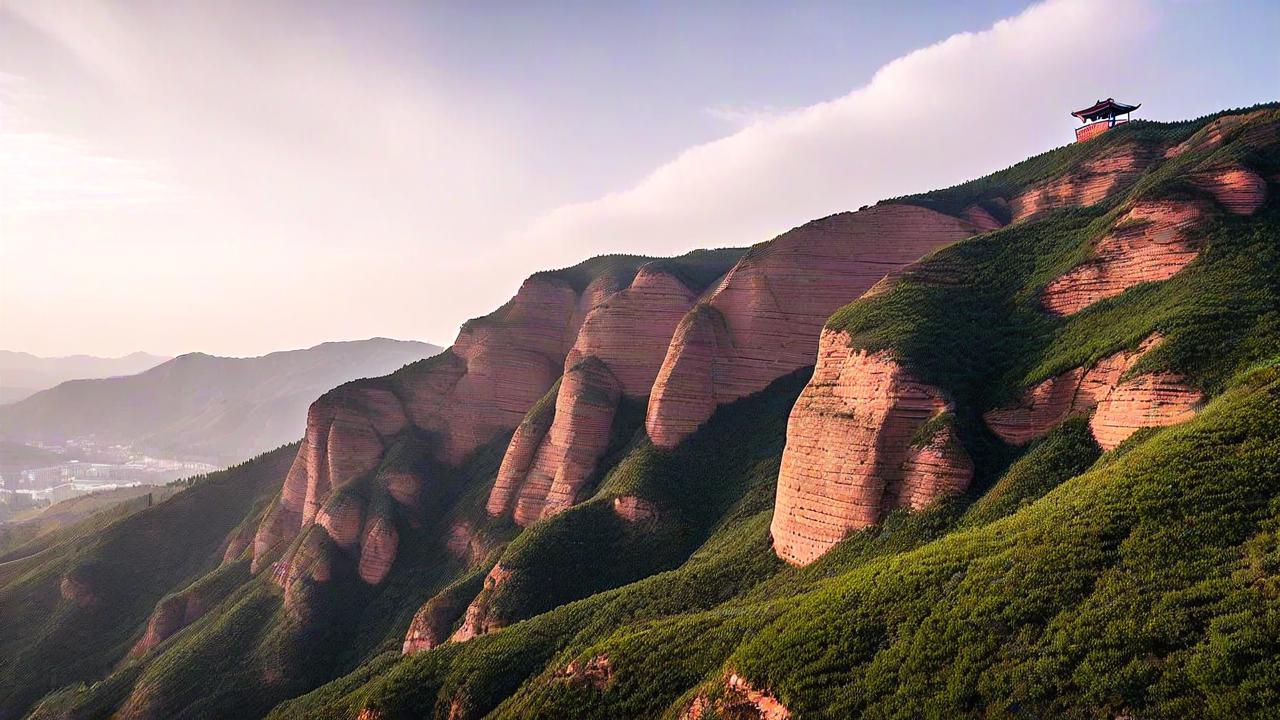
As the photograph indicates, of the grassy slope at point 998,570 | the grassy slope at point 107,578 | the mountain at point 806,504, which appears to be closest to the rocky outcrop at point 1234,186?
the mountain at point 806,504

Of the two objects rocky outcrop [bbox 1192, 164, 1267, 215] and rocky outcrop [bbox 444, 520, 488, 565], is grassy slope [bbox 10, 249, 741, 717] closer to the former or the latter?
rocky outcrop [bbox 444, 520, 488, 565]

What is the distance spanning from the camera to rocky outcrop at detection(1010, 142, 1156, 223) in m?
40.4

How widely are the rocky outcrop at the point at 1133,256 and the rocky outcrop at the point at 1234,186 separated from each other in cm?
186

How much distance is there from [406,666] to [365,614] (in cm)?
1908

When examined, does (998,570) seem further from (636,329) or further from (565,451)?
(636,329)

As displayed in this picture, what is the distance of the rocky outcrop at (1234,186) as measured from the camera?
88.7 feet

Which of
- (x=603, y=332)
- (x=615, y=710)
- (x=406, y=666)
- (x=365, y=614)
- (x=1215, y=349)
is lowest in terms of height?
(x=365, y=614)

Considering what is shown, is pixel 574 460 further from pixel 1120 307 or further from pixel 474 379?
pixel 1120 307

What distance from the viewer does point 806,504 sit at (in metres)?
29.4

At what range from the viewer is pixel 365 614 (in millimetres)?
47406

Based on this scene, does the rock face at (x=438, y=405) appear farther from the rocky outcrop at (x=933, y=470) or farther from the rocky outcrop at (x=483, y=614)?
the rocky outcrop at (x=933, y=470)

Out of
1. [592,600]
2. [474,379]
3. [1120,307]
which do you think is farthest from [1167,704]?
[474,379]

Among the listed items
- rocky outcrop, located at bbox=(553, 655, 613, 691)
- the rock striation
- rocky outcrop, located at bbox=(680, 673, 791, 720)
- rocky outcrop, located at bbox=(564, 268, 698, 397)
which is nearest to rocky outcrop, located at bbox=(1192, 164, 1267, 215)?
rocky outcrop, located at bbox=(680, 673, 791, 720)

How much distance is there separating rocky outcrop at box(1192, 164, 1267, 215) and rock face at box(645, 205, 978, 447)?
1787 cm
